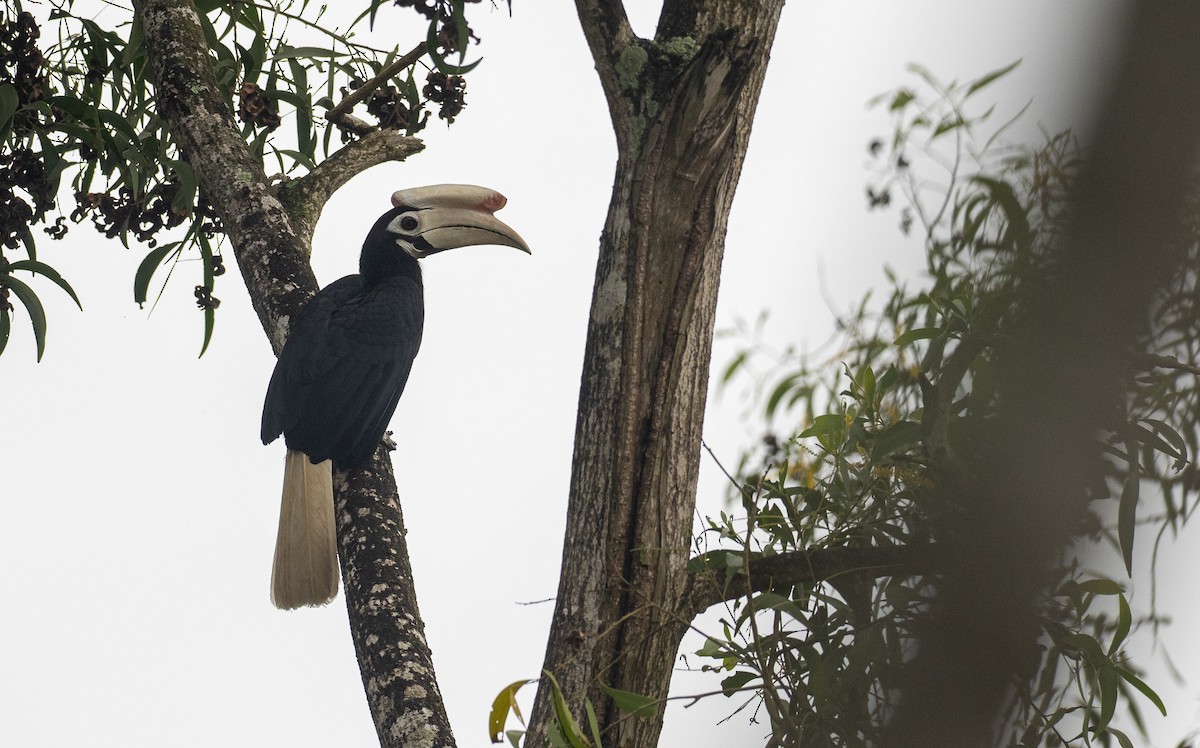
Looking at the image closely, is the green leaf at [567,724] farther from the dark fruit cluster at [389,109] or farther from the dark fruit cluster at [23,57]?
the dark fruit cluster at [23,57]

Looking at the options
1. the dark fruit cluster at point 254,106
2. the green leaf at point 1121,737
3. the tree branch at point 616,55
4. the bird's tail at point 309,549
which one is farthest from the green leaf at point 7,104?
the green leaf at point 1121,737

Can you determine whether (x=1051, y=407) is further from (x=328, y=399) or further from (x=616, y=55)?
(x=328, y=399)

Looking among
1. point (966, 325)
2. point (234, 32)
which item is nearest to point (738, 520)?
point (966, 325)

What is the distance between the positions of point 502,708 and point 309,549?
1169 millimetres

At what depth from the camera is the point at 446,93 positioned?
2.29 metres

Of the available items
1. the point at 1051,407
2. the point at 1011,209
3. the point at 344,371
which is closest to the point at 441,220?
the point at 344,371

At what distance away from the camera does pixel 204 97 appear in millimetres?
2301

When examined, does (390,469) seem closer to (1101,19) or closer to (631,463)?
(631,463)

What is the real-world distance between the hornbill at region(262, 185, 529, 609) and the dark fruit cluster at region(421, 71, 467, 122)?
49 cm

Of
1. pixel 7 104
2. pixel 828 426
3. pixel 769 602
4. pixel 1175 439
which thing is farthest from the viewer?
pixel 7 104

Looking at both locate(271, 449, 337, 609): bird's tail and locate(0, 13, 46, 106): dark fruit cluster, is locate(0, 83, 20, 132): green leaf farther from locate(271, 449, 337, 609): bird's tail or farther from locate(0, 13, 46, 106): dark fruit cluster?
locate(271, 449, 337, 609): bird's tail

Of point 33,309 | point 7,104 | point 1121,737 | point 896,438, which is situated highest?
point 7,104

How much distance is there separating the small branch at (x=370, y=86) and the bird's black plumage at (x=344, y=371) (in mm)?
409

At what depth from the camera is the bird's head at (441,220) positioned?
2977mm
